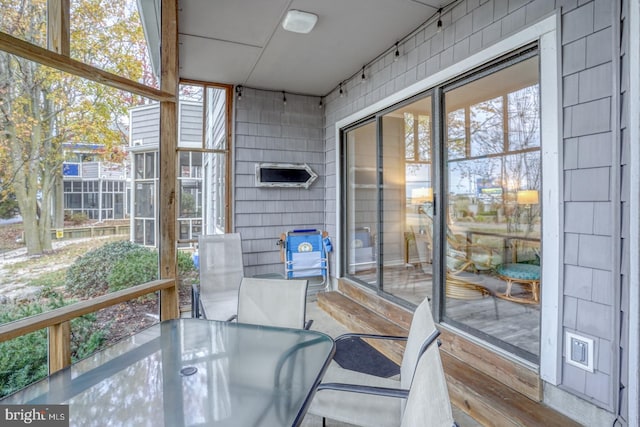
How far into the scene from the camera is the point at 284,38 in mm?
3293

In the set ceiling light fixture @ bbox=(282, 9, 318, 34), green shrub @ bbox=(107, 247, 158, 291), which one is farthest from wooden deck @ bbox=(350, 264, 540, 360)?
ceiling light fixture @ bbox=(282, 9, 318, 34)

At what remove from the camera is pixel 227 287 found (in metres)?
3.78

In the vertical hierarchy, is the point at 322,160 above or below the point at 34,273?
above

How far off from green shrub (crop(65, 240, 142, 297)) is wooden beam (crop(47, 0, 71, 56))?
1.27m

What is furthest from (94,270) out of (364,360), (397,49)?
(397,49)

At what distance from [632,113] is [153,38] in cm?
340

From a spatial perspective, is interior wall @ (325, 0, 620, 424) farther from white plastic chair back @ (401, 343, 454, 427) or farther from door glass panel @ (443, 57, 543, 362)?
white plastic chair back @ (401, 343, 454, 427)

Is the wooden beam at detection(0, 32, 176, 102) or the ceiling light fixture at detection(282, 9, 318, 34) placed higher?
the ceiling light fixture at detection(282, 9, 318, 34)

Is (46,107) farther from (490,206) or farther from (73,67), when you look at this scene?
(490,206)

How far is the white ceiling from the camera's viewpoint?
2779 mm

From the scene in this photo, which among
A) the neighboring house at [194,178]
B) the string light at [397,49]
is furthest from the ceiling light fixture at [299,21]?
the neighboring house at [194,178]

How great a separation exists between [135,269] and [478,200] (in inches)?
119

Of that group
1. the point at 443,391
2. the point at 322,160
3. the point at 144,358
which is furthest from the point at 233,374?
the point at 322,160

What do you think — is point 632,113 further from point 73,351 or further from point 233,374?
point 73,351
